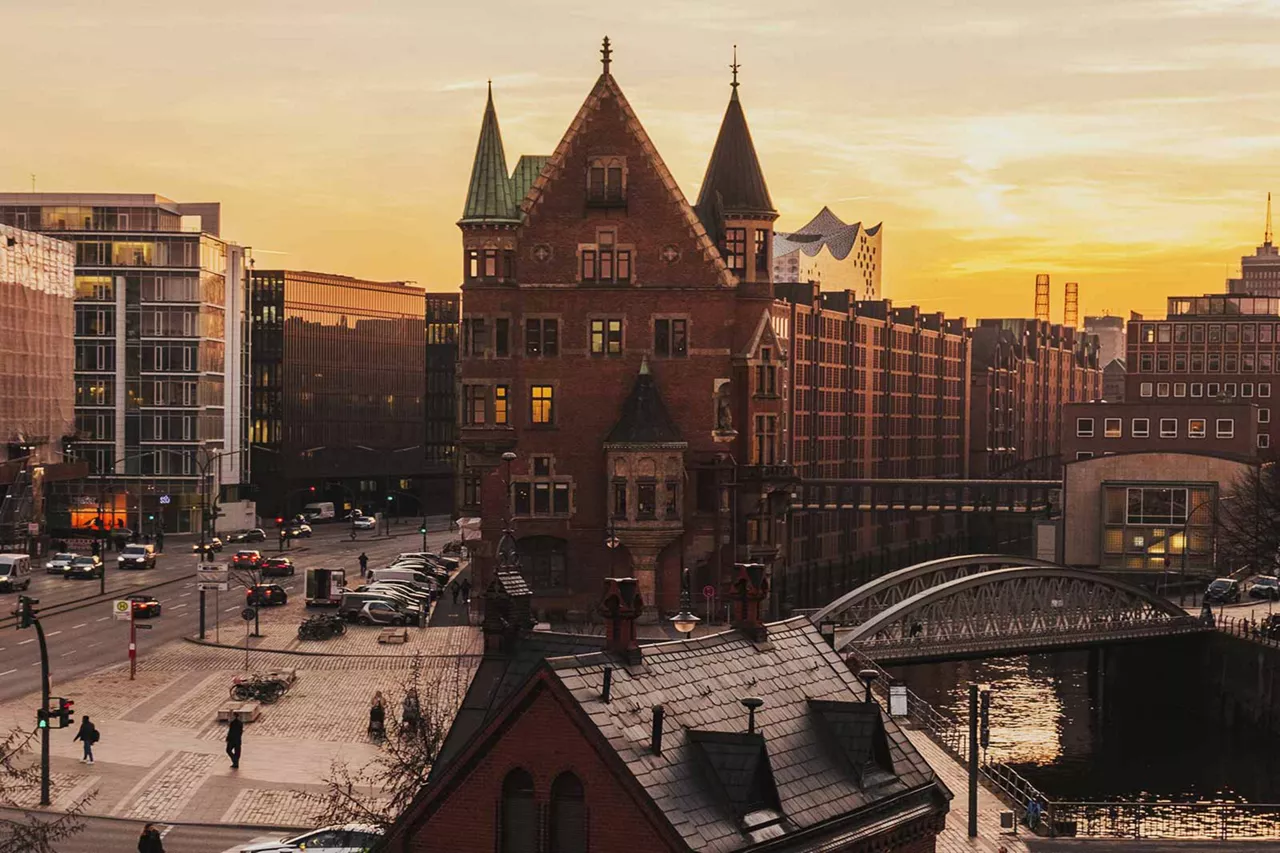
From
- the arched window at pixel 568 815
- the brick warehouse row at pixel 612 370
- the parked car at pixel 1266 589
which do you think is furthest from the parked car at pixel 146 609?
the arched window at pixel 568 815

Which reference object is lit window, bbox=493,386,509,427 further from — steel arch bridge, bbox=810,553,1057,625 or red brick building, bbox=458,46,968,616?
steel arch bridge, bbox=810,553,1057,625

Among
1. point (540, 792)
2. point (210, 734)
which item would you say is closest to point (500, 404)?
point (210, 734)

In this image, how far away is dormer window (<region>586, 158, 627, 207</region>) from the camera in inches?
4218

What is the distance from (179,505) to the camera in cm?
18300

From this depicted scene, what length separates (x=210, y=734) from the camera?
3034 inches

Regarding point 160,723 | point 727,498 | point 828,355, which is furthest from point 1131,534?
point 160,723

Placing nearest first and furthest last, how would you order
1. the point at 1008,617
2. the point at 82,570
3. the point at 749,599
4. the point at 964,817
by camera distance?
the point at 749,599 < the point at 964,817 < the point at 1008,617 < the point at 82,570

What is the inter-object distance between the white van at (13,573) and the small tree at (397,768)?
4235 cm

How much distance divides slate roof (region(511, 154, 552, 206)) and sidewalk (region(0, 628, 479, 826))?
28.1 metres

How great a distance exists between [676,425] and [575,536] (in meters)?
7.36

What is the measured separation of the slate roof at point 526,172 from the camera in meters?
114

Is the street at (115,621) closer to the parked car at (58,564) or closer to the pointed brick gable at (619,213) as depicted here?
the parked car at (58,564)

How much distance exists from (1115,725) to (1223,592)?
107 ft

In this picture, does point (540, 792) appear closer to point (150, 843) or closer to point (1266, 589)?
point (150, 843)
